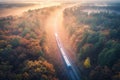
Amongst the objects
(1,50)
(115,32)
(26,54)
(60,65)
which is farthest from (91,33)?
(1,50)

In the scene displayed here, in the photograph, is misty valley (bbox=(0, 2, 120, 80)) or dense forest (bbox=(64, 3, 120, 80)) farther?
dense forest (bbox=(64, 3, 120, 80))

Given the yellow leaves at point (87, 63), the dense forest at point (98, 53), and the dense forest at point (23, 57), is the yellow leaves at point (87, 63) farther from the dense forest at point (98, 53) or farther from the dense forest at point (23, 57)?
the dense forest at point (23, 57)

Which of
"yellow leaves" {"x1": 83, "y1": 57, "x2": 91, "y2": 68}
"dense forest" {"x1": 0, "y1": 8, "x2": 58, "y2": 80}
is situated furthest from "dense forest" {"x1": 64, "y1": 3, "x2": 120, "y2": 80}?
"dense forest" {"x1": 0, "y1": 8, "x2": 58, "y2": 80}

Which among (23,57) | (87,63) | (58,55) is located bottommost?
(58,55)

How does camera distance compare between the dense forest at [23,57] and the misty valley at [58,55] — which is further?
the misty valley at [58,55]

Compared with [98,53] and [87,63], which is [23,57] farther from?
[98,53]

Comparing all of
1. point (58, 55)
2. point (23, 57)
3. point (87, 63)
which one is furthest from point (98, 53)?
point (23, 57)

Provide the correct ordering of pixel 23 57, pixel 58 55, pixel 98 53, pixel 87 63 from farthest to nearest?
pixel 58 55
pixel 98 53
pixel 87 63
pixel 23 57

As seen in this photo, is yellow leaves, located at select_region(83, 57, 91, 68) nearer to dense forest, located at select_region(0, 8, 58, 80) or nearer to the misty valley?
the misty valley

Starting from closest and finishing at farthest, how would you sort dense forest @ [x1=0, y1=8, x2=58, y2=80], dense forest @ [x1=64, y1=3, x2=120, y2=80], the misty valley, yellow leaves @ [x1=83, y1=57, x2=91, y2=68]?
1. dense forest @ [x1=0, y1=8, x2=58, y2=80]
2. the misty valley
3. dense forest @ [x1=64, y1=3, x2=120, y2=80]
4. yellow leaves @ [x1=83, y1=57, x2=91, y2=68]

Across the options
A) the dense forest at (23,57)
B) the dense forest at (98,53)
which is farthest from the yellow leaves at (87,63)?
the dense forest at (23,57)

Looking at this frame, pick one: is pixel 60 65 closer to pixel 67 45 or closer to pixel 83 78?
pixel 83 78
